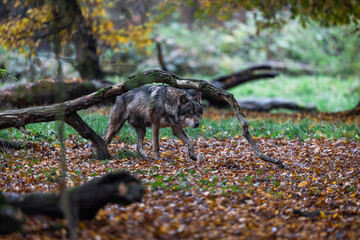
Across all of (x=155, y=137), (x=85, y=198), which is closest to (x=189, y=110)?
(x=155, y=137)

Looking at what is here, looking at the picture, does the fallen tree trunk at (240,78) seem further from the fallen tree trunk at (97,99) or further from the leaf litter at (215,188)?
the fallen tree trunk at (97,99)

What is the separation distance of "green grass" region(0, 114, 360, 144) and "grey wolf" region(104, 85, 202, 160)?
1.07m

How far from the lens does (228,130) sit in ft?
37.6

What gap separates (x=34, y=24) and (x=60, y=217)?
1061 cm

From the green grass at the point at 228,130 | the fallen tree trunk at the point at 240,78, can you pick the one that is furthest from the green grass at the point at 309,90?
the green grass at the point at 228,130

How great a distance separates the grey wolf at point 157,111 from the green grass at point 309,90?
43.9ft

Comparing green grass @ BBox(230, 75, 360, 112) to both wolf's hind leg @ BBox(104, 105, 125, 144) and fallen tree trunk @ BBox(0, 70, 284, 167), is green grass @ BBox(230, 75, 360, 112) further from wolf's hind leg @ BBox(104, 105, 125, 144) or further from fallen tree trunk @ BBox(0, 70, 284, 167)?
fallen tree trunk @ BBox(0, 70, 284, 167)

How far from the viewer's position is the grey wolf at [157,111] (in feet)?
27.0

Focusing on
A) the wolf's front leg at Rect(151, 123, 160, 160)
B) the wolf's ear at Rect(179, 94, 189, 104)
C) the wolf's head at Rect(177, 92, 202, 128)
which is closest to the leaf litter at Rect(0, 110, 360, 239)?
the wolf's front leg at Rect(151, 123, 160, 160)

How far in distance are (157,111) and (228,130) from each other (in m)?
3.54

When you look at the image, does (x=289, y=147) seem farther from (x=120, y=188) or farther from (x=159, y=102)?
(x=120, y=188)

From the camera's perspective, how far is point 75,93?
1394 centimetres

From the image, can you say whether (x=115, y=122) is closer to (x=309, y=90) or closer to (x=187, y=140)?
(x=187, y=140)

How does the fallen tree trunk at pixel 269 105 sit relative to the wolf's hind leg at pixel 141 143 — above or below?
below
